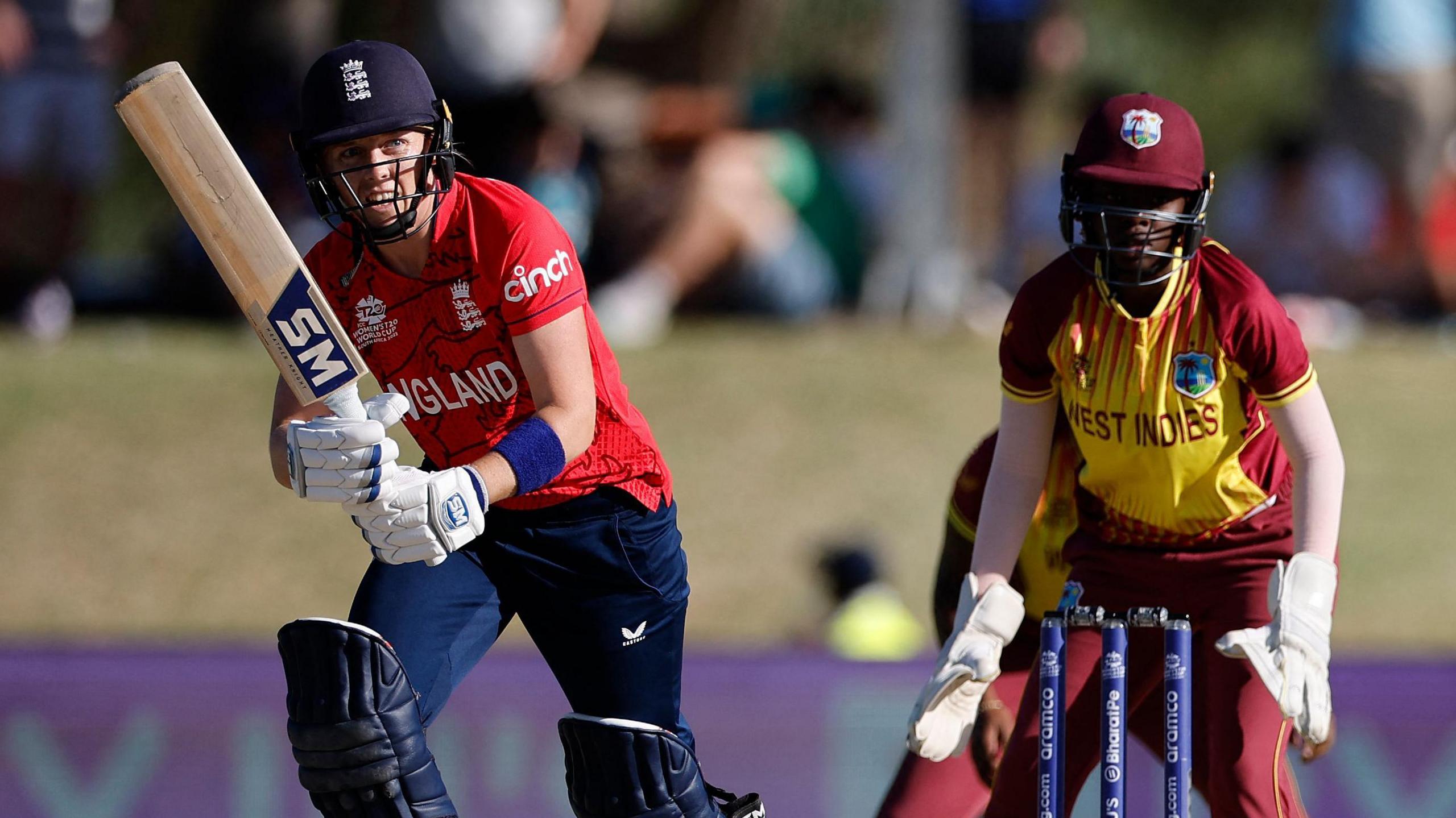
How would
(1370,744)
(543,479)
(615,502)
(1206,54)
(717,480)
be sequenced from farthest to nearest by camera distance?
(1206,54)
(717,480)
(1370,744)
(615,502)
(543,479)

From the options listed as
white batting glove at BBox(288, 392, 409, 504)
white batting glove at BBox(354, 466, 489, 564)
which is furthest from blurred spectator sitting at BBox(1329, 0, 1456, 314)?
white batting glove at BBox(288, 392, 409, 504)

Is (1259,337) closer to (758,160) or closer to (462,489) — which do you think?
(462,489)

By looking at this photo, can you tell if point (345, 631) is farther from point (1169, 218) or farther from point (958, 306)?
point (958, 306)

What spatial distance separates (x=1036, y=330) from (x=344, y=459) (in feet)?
4.64

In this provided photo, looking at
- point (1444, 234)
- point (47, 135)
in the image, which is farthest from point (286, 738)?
point (1444, 234)

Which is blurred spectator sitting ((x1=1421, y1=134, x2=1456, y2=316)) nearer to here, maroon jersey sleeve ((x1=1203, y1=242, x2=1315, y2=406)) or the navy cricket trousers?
maroon jersey sleeve ((x1=1203, y1=242, x2=1315, y2=406))

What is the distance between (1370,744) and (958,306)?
4.46 meters

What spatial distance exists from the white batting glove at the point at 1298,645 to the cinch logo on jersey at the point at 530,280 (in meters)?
1.44

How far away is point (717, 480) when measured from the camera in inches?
336

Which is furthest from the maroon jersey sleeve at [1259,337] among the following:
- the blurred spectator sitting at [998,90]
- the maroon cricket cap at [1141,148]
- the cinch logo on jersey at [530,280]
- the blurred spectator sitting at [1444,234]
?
the blurred spectator sitting at [1444,234]

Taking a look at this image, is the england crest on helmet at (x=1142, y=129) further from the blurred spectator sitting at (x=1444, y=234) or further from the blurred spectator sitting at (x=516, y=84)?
the blurred spectator sitting at (x=1444, y=234)

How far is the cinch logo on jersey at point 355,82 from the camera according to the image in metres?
3.57

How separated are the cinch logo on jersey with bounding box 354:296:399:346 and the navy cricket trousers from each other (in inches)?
16.4

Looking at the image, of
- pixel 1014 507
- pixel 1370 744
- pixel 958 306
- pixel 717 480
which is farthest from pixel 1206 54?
pixel 1014 507
